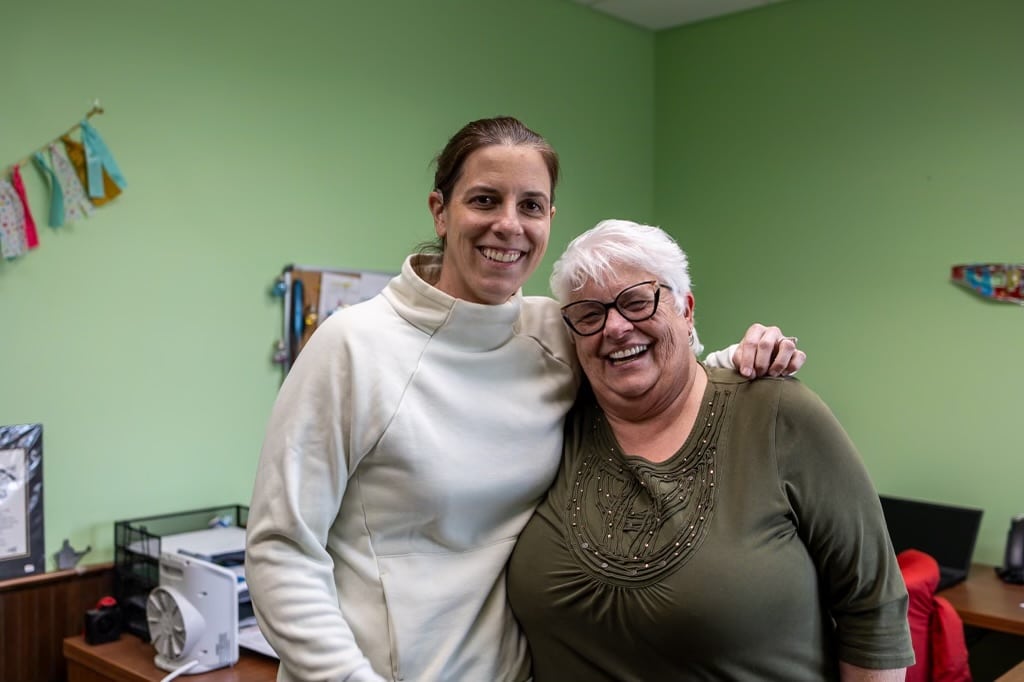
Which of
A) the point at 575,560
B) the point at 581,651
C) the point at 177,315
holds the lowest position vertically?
the point at 581,651

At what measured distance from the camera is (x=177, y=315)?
2.75 meters

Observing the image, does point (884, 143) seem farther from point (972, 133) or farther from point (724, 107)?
point (724, 107)

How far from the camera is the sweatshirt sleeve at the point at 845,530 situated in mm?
1473

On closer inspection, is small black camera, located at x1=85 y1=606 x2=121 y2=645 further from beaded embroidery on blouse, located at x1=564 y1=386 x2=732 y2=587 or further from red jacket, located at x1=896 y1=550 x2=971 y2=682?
red jacket, located at x1=896 y1=550 x2=971 y2=682

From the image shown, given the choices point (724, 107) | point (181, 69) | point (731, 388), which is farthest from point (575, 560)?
point (724, 107)

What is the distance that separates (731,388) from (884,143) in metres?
2.37

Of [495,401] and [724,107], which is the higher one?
[724,107]

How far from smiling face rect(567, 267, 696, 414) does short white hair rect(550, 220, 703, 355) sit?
0.01m

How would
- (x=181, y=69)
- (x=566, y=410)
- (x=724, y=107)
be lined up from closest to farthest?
1. (x=566, y=410)
2. (x=181, y=69)
3. (x=724, y=107)

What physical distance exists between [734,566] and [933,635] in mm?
1448

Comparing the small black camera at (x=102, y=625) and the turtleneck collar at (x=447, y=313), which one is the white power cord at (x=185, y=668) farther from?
the turtleneck collar at (x=447, y=313)

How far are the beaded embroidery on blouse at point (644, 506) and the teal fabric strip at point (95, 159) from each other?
1.58 m

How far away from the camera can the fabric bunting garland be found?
95.6 inches

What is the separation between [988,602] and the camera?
116 inches
